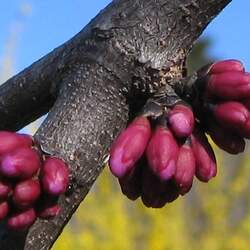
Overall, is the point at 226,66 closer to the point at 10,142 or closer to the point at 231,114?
the point at 231,114

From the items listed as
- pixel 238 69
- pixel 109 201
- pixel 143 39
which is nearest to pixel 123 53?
pixel 143 39

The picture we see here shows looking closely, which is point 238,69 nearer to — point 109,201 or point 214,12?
point 214,12

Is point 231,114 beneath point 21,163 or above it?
beneath

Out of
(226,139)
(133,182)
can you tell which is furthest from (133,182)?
(226,139)

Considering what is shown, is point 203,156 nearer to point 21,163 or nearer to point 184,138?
point 184,138

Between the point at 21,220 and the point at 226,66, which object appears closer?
the point at 21,220

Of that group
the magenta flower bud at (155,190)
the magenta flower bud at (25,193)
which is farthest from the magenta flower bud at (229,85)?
the magenta flower bud at (25,193)
